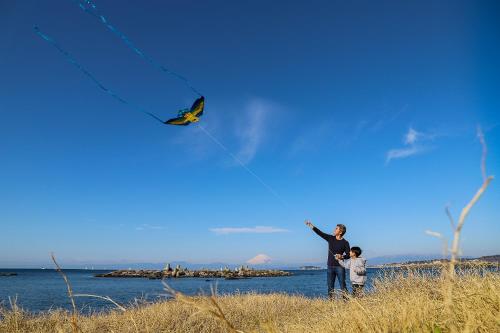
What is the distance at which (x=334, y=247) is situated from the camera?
426 inches

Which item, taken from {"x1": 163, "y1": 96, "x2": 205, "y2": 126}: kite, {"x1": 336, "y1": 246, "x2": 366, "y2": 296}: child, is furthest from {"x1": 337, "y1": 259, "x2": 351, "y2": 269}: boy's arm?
{"x1": 163, "y1": 96, "x2": 205, "y2": 126}: kite

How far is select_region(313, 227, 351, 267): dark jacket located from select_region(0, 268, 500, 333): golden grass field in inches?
50.7

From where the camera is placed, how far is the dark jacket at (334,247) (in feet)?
35.2

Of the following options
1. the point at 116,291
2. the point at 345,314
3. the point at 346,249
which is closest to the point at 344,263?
the point at 346,249

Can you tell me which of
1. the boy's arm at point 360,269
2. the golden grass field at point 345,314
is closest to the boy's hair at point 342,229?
the boy's arm at point 360,269

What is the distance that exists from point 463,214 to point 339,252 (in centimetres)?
1008

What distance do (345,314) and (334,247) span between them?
6036 mm

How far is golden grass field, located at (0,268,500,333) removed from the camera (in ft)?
10.7

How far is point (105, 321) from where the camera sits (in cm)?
995

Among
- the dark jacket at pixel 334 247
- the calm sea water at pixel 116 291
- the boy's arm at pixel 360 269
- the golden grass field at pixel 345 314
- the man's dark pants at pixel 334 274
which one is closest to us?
the golden grass field at pixel 345 314

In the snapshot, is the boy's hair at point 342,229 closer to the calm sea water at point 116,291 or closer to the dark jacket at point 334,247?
the dark jacket at point 334,247

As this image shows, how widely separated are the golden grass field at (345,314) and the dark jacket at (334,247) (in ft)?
4.23

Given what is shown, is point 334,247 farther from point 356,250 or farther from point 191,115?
point 191,115

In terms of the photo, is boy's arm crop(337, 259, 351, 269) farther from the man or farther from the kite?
the kite
